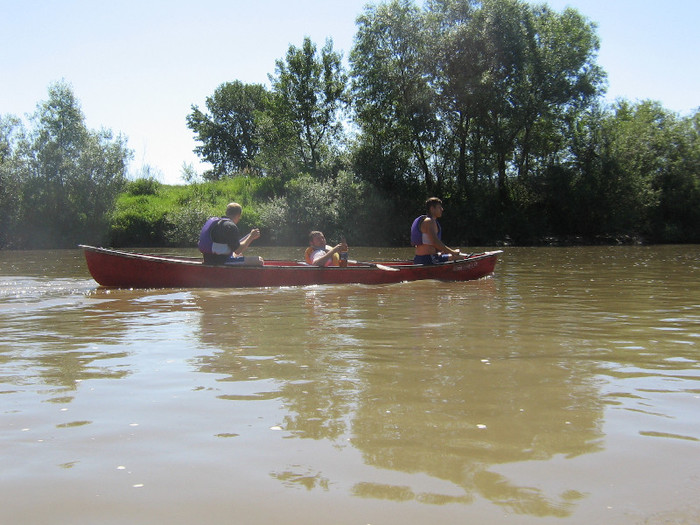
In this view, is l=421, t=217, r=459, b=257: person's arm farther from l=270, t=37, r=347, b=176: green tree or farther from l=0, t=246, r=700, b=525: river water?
l=270, t=37, r=347, b=176: green tree

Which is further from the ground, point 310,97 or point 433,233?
point 310,97

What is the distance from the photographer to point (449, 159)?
3750 cm

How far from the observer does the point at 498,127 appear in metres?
35.9

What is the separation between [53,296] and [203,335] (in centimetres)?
514

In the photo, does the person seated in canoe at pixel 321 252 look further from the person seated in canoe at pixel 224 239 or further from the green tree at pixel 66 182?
the green tree at pixel 66 182

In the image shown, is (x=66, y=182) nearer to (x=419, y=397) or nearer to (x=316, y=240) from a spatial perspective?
(x=316, y=240)

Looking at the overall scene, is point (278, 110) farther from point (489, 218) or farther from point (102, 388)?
point (102, 388)

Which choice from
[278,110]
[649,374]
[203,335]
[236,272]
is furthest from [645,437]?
[278,110]

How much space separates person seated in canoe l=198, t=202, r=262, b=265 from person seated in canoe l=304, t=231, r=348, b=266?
1.21 metres

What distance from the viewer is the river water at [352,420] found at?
2.73m

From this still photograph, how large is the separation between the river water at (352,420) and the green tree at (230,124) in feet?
199

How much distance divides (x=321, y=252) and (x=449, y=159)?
26.0 meters

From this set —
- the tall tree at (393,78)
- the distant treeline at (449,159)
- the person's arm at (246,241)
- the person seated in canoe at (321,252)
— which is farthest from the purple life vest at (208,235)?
the tall tree at (393,78)

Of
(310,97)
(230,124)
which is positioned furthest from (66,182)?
(230,124)
